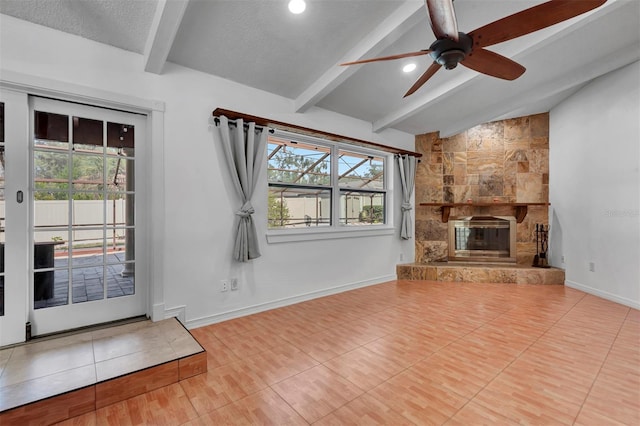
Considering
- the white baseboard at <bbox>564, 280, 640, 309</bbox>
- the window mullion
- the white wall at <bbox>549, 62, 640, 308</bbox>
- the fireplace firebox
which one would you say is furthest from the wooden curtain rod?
the white baseboard at <bbox>564, 280, 640, 309</bbox>

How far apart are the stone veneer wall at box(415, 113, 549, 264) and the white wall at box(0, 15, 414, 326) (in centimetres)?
250

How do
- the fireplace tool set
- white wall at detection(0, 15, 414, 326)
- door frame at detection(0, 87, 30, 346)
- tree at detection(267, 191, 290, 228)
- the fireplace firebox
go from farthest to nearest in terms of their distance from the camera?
the fireplace firebox
the fireplace tool set
tree at detection(267, 191, 290, 228)
white wall at detection(0, 15, 414, 326)
door frame at detection(0, 87, 30, 346)

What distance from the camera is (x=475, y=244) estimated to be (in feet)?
17.6

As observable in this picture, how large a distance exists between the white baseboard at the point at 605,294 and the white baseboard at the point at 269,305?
116 inches

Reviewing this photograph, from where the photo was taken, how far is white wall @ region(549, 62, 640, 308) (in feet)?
11.8

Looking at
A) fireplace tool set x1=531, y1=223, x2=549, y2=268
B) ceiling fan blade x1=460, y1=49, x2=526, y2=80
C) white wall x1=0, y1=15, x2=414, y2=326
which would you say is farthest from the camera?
fireplace tool set x1=531, y1=223, x2=549, y2=268

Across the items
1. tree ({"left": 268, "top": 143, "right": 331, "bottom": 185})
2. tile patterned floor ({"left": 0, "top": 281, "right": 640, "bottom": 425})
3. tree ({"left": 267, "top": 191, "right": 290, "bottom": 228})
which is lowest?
tile patterned floor ({"left": 0, "top": 281, "right": 640, "bottom": 425})

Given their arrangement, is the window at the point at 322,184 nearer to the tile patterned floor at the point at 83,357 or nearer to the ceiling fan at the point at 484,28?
the tile patterned floor at the point at 83,357

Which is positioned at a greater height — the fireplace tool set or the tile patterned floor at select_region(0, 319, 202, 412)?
the fireplace tool set

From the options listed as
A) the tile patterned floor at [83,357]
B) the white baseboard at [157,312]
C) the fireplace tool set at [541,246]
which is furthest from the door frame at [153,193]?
the fireplace tool set at [541,246]

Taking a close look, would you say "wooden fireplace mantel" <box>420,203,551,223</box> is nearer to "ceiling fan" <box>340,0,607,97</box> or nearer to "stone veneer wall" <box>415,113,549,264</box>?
"stone veneer wall" <box>415,113,549,264</box>

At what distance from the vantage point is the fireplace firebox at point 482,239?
5.21m

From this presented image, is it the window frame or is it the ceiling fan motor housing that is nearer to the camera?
the ceiling fan motor housing

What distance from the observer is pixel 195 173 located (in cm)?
296
